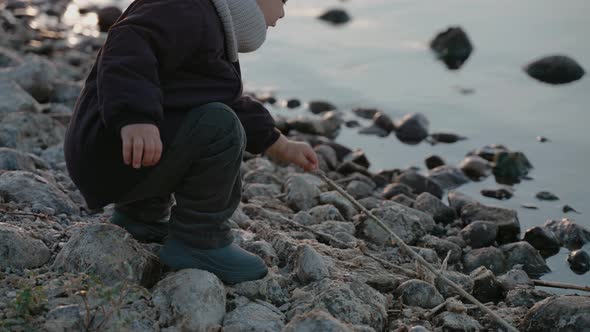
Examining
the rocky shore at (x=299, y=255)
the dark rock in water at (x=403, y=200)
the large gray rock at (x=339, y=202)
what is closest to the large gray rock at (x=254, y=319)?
the rocky shore at (x=299, y=255)

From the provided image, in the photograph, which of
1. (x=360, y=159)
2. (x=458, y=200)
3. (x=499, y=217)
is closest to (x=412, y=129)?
(x=360, y=159)

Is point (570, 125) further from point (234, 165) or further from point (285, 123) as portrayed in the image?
point (234, 165)

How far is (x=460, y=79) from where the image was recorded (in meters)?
7.64

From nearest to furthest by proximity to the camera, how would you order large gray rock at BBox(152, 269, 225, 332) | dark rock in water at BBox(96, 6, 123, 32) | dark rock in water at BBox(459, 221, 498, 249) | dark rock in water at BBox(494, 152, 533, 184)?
1. large gray rock at BBox(152, 269, 225, 332)
2. dark rock in water at BBox(459, 221, 498, 249)
3. dark rock in water at BBox(494, 152, 533, 184)
4. dark rock in water at BBox(96, 6, 123, 32)

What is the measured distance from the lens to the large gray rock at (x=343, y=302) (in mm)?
2834

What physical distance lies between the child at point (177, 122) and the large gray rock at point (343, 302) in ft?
0.62

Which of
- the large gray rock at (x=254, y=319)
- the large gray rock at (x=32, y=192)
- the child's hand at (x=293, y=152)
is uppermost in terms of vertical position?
the child's hand at (x=293, y=152)

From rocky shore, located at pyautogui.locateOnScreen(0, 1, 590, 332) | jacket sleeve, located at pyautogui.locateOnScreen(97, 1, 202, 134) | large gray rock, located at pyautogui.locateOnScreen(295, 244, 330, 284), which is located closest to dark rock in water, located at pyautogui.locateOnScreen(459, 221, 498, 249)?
rocky shore, located at pyautogui.locateOnScreen(0, 1, 590, 332)

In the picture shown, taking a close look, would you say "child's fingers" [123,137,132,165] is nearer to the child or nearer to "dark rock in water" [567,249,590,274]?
the child

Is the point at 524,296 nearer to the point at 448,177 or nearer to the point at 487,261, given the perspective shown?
the point at 487,261

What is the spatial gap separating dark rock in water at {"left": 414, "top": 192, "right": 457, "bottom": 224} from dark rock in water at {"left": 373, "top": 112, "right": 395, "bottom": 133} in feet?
5.86

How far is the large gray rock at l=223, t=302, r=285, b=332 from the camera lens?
2678 millimetres

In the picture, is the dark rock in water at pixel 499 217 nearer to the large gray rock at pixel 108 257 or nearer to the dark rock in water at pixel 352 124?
the dark rock in water at pixel 352 124

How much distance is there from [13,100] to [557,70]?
4583 mm
